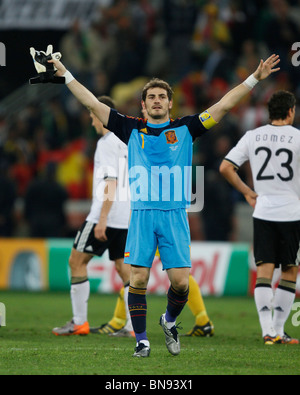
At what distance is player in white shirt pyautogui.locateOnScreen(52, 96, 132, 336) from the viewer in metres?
8.00

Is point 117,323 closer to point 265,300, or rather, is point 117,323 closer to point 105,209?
point 105,209

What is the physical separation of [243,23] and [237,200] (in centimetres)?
450

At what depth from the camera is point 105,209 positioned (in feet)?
26.2

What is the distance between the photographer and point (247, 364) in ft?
19.7

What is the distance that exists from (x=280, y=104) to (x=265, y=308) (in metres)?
1.93

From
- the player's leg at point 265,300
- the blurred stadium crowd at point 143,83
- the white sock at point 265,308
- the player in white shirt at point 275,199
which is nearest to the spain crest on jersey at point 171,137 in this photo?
the player in white shirt at point 275,199

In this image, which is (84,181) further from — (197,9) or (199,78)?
(197,9)

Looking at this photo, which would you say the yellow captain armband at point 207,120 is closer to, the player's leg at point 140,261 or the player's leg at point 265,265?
the player's leg at point 140,261

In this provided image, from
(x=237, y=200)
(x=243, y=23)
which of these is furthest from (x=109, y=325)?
(x=243, y=23)

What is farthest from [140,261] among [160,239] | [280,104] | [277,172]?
[280,104]

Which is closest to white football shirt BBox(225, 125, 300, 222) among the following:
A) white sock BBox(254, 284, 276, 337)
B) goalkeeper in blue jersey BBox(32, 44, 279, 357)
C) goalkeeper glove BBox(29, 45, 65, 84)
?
white sock BBox(254, 284, 276, 337)

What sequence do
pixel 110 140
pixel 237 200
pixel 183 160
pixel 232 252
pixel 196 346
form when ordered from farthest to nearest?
1. pixel 237 200
2. pixel 232 252
3. pixel 110 140
4. pixel 196 346
5. pixel 183 160

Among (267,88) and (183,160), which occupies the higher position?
(267,88)

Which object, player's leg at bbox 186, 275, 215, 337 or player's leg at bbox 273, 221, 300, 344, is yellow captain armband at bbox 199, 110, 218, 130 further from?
player's leg at bbox 186, 275, 215, 337
